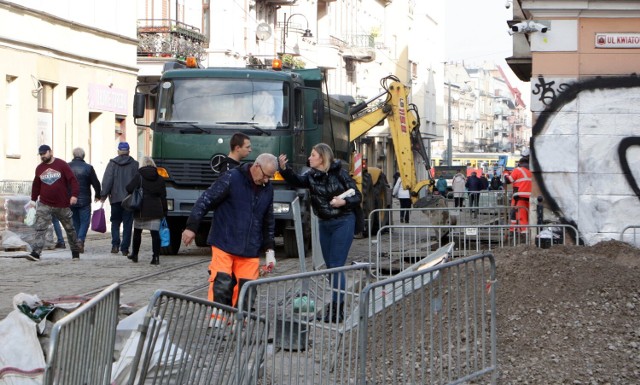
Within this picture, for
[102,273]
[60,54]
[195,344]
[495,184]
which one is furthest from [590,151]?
[495,184]

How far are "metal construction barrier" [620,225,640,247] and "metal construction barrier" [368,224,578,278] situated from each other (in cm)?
58

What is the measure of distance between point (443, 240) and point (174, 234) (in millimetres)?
5837

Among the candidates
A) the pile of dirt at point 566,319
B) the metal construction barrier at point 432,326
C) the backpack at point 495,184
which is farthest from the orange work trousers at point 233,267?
the backpack at point 495,184

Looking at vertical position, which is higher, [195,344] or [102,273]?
[195,344]

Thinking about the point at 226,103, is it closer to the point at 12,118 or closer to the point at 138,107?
the point at 138,107

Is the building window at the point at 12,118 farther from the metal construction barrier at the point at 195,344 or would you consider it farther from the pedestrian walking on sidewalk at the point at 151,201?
the metal construction barrier at the point at 195,344

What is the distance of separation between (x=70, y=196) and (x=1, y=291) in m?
4.75

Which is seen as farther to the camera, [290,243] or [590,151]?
[290,243]

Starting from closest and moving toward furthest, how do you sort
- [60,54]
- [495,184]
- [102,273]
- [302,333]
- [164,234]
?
[302,333] → [102,273] → [164,234] → [60,54] → [495,184]

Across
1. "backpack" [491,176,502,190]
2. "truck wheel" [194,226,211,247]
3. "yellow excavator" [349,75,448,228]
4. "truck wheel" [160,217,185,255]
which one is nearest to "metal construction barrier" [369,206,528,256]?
"truck wheel" [194,226,211,247]

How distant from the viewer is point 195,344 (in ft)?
22.6

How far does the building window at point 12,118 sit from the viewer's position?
2800cm

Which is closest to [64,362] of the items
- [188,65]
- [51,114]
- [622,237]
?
[622,237]

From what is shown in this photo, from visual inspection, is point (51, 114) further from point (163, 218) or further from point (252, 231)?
point (252, 231)
